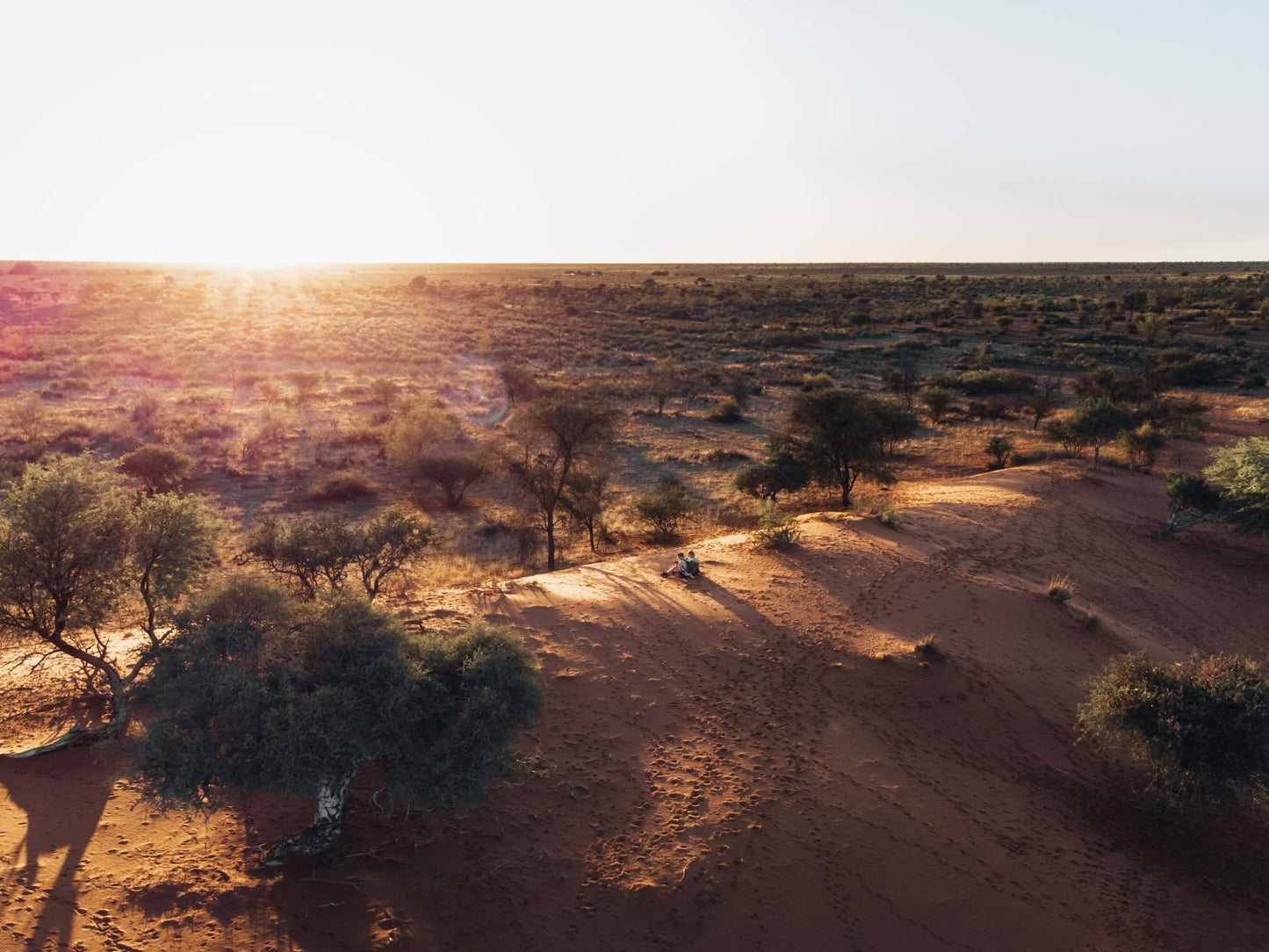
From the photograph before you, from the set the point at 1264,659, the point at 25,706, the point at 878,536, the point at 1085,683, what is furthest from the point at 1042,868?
the point at 25,706

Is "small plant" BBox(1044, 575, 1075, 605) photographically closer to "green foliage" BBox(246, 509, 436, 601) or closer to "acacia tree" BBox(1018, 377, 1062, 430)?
"green foliage" BBox(246, 509, 436, 601)

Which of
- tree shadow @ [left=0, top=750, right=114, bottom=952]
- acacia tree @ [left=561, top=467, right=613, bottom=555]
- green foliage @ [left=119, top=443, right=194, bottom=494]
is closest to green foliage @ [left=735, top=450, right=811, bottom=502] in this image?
acacia tree @ [left=561, top=467, right=613, bottom=555]

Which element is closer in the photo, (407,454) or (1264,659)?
(1264,659)

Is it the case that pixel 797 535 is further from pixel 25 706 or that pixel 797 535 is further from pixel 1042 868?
pixel 25 706

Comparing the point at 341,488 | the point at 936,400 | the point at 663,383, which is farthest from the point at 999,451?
the point at 341,488

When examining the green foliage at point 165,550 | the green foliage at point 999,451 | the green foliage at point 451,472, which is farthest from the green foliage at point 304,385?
the green foliage at point 999,451

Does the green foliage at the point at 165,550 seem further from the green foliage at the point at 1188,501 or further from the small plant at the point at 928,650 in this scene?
the green foliage at the point at 1188,501
